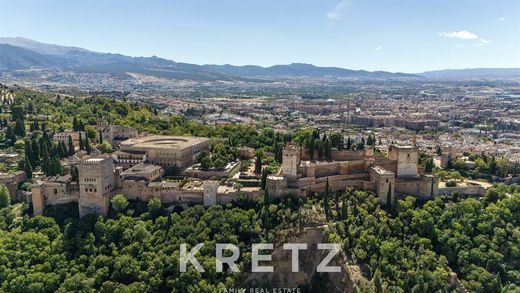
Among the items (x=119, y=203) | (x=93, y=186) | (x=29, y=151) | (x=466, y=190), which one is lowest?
(x=119, y=203)

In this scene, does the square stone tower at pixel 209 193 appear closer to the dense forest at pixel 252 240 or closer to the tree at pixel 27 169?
the dense forest at pixel 252 240

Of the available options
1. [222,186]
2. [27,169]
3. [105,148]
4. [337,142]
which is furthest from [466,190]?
[27,169]

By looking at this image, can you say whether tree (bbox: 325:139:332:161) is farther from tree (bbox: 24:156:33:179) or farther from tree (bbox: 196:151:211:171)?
tree (bbox: 24:156:33:179)

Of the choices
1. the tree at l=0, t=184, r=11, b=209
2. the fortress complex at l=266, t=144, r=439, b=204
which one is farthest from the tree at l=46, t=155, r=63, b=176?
the fortress complex at l=266, t=144, r=439, b=204

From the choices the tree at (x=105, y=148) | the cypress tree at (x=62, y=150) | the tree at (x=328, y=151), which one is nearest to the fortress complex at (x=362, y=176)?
the tree at (x=328, y=151)

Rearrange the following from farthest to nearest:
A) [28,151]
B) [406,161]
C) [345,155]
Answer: [28,151]
[345,155]
[406,161]

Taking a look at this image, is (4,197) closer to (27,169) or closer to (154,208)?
(27,169)
